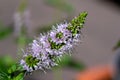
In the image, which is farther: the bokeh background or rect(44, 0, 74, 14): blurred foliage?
the bokeh background

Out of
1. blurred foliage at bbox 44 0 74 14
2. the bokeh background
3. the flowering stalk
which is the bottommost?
the flowering stalk

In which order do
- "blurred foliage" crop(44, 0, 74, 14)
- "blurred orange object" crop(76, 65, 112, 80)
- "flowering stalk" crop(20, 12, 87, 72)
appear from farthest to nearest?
"blurred orange object" crop(76, 65, 112, 80) < "blurred foliage" crop(44, 0, 74, 14) < "flowering stalk" crop(20, 12, 87, 72)

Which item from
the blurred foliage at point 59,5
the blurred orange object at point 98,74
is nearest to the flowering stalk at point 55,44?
the blurred foliage at point 59,5

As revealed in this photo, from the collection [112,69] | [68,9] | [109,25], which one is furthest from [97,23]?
[68,9]

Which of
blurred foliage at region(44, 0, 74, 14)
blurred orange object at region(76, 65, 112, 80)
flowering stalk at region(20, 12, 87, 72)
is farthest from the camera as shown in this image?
blurred orange object at region(76, 65, 112, 80)

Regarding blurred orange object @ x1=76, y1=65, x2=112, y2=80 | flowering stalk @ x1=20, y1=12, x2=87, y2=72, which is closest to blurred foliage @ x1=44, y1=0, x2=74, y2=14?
blurred orange object @ x1=76, y1=65, x2=112, y2=80

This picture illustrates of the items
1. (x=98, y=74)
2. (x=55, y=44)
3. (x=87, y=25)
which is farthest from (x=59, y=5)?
(x=87, y=25)

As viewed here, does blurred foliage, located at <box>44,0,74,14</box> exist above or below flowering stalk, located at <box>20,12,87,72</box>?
above

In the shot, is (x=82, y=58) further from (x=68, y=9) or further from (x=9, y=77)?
(x=9, y=77)

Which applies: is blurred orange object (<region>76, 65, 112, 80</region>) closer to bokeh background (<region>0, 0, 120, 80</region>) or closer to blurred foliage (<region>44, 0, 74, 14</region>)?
bokeh background (<region>0, 0, 120, 80</region>)
